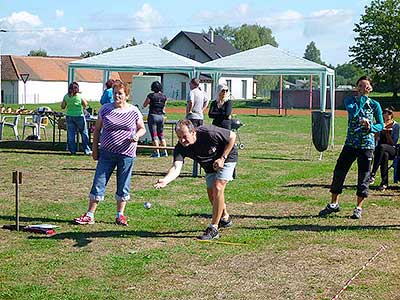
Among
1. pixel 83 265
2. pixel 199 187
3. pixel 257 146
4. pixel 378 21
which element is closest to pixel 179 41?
pixel 378 21

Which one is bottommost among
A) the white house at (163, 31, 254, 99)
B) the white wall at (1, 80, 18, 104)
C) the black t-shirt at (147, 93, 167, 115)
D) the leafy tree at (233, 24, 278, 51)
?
the black t-shirt at (147, 93, 167, 115)

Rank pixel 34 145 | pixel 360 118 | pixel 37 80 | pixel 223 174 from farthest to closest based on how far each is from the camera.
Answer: pixel 37 80 < pixel 34 145 < pixel 360 118 < pixel 223 174

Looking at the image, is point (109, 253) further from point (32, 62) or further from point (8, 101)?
point (32, 62)

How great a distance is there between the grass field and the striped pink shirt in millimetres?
949

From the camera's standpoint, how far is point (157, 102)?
16484 millimetres

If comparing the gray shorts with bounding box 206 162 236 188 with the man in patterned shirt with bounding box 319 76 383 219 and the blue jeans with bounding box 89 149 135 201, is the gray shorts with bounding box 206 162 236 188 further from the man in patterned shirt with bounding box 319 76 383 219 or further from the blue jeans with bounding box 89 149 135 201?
the man in patterned shirt with bounding box 319 76 383 219

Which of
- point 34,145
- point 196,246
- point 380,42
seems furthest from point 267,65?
point 380,42

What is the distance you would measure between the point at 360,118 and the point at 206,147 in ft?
8.09

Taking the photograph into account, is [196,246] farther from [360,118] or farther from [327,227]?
[360,118]

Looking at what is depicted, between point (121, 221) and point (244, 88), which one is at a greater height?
point (244, 88)

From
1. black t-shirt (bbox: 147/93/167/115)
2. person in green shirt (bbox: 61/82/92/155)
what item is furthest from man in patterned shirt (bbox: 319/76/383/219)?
person in green shirt (bbox: 61/82/92/155)

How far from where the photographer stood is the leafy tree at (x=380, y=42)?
2566 inches

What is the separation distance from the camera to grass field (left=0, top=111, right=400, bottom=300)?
6.30 m

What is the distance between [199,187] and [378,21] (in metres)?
59.7
